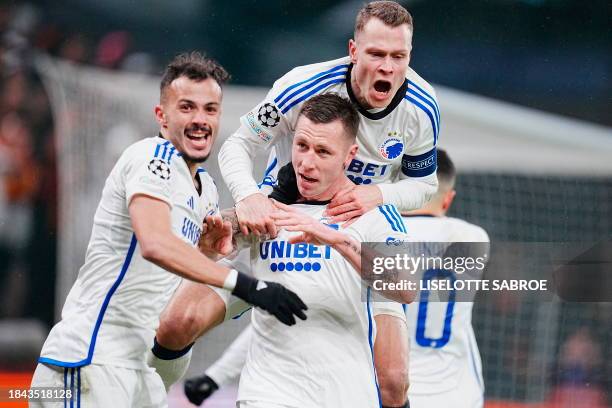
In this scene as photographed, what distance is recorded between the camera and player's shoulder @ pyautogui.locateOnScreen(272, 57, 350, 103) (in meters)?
3.95

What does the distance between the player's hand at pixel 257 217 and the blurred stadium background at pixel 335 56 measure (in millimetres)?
3120

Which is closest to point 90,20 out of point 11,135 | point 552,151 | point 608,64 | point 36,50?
point 36,50

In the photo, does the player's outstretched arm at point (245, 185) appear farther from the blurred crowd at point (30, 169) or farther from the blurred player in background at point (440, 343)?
the blurred crowd at point (30, 169)

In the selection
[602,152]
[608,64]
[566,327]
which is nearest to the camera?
[602,152]

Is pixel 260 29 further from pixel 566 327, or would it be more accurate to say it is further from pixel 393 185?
pixel 393 185

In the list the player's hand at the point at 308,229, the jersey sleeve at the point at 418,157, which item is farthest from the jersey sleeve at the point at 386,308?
the player's hand at the point at 308,229

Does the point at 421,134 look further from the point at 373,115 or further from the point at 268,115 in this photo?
the point at 268,115

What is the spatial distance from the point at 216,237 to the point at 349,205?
514 millimetres

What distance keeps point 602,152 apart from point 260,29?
9.39 feet

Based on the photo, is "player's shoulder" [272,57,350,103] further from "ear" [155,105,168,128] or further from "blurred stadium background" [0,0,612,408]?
"blurred stadium background" [0,0,612,408]

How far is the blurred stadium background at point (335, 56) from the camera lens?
7.15 meters

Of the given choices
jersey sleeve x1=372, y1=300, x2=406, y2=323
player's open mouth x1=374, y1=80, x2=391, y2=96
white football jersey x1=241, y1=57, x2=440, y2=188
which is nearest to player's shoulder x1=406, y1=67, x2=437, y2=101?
white football jersey x1=241, y1=57, x2=440, y2=188

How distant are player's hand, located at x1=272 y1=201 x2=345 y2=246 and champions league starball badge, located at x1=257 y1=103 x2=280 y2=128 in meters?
0.70

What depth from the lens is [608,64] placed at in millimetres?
8195
